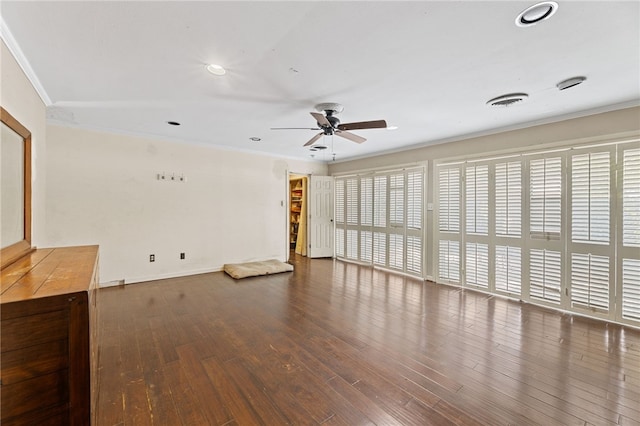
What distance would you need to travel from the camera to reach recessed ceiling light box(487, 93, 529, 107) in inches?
110

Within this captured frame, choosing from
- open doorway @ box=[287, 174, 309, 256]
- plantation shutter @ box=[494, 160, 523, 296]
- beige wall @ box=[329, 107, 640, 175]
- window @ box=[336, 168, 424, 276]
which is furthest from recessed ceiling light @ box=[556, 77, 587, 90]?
open doorway @ box=[287, 174, 309, 256]

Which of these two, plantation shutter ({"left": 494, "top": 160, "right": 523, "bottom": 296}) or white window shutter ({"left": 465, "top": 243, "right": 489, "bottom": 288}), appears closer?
plantation shutter ({"left": 494, "top": 160, "right": 523, "bottom": 296})

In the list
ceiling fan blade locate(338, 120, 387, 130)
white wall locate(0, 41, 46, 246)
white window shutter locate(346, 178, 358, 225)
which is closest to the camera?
white wall locate(0, 41, 46, 246)

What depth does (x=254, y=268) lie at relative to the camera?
520 centimetres

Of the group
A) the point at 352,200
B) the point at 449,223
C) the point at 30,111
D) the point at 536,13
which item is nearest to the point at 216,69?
the point at 30,111

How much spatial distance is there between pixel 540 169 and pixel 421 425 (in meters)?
3.64

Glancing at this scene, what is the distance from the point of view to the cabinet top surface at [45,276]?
1101 millimetres

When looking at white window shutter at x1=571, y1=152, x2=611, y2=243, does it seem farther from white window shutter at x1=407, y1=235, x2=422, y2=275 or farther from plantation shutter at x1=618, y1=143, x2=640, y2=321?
white window shutter at x1=407, y1=235, x2=422, y2=275

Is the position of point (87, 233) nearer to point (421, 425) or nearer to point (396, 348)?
point (396, 348)

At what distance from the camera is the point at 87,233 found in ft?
13.2

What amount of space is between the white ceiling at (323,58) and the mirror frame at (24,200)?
1.99 feet

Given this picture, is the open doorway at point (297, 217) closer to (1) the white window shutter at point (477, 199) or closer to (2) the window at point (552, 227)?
(2) the window at point (552, 227)

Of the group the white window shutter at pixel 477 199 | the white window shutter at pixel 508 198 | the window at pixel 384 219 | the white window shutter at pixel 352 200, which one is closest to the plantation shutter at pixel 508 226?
the white window shutter at pixel 508 198

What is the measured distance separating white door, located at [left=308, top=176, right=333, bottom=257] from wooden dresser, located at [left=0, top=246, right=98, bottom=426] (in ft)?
18.6
